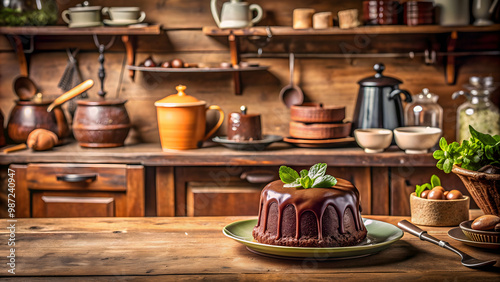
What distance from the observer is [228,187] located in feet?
8.48

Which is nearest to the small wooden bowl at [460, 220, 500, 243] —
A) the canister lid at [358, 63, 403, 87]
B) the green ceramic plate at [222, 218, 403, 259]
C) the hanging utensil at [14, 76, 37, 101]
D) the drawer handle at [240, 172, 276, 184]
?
the green ceramic plate at [222, 218, 403, 259]

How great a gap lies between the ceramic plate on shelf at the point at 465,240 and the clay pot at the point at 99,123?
1.77m

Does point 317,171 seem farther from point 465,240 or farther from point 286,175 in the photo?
point 465,240

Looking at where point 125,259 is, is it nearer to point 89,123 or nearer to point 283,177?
point 283,177

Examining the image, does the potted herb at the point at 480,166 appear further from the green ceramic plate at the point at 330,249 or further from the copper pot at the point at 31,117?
the copper pot at the point at 31,117

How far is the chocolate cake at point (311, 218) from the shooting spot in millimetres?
1220

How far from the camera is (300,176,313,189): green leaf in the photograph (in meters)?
1.27

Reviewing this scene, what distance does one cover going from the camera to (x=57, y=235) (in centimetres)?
139

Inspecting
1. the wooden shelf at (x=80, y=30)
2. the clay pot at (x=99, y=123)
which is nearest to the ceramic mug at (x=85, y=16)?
the wooden shelf at (x=80, y=30)

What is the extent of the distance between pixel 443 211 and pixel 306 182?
384 mm

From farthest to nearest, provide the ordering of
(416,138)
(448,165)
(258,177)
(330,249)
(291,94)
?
(291,94)
(258,177)
(416,138)
(448,165)
(330,249)

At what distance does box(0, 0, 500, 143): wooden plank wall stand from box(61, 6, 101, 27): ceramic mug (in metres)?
0.20

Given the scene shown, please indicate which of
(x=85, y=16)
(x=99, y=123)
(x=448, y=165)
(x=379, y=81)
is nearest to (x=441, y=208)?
(x=448, y=165)

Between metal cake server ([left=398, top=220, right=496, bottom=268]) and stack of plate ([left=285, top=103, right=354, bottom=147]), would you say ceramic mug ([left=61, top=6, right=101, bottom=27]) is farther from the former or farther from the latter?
metal cake server ([left=398, top=220, right=496, bottom=268])
